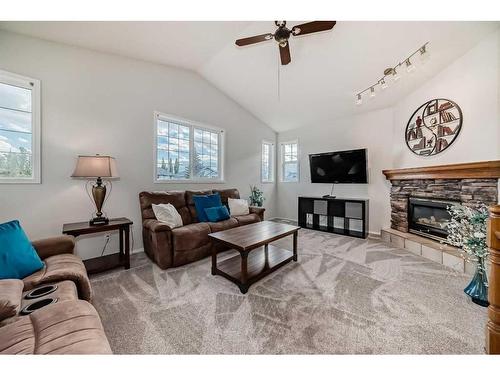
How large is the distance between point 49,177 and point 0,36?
5.23ft

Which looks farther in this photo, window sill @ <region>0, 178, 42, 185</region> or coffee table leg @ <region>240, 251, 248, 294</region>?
window sill @ <region>0, 178, 42, 185</region>

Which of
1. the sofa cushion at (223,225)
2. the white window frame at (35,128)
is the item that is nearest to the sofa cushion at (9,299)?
the white window frame at (35,128)

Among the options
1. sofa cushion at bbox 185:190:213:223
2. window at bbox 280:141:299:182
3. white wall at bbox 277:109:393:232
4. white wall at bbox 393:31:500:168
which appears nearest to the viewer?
white wall at bbox 393:31:500:168

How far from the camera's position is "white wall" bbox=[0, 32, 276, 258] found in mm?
2395

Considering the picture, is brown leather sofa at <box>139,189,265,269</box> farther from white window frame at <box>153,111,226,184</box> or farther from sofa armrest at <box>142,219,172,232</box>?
white window frame at <box>153,111,226,184</box>

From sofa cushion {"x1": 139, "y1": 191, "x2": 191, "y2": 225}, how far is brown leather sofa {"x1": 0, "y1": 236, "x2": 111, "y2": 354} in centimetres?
157

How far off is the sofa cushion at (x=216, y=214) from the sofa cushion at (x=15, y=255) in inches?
77.8

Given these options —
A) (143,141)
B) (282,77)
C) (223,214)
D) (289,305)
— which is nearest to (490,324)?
(289,305)

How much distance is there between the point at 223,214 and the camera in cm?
338

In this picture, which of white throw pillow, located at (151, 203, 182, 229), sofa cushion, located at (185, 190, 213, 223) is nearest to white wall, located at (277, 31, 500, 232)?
sofa cushion, located at (185, 190, 213, 223)

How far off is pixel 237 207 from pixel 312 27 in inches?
110

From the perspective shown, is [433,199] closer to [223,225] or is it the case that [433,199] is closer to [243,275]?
[243,275]

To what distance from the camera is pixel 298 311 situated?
1.74 metres
